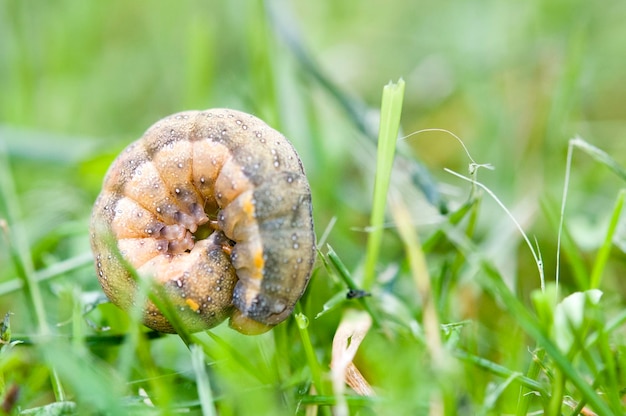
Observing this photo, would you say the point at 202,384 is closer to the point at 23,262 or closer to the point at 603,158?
the point at 23,262

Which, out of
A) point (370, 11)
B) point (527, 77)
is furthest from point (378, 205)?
point (370, 11)

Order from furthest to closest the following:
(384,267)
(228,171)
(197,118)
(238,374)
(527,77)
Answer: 1. (527,77)
2. (384,267)
3. (197,118)
4. (228,171)
5. (238,374)

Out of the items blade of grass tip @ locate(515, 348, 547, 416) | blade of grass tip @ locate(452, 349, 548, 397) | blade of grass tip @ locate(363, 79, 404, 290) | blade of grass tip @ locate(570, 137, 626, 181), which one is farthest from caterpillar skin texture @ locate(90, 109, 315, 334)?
blade of grass tip @ locate(570, 137, 626, 181)

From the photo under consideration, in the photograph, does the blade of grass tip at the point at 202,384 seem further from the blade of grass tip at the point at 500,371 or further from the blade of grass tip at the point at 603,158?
the blade of grass tip at the point at 603,158

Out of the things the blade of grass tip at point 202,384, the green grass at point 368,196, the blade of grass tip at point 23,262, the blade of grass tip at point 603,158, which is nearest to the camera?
the blade of grass tip at point 202,384

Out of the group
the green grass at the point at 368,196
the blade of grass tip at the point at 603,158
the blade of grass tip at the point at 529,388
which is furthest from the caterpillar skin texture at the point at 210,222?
the blade of grass tip at the point at 603,158

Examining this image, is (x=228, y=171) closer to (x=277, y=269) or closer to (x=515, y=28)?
(x=277, y=269)

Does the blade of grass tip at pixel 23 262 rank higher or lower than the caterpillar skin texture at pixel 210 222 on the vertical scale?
lower
